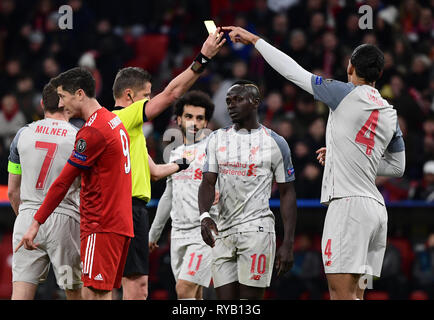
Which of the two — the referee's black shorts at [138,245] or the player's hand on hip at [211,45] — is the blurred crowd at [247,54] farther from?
the player's hand on hip at [211,45]

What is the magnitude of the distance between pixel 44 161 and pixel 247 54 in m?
7.73

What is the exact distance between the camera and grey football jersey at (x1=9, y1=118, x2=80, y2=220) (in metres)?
6.32

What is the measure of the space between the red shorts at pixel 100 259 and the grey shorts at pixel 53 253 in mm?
617

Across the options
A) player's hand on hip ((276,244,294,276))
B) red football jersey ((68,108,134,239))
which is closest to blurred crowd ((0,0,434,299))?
player's hand on hip ((276,244,294,276))

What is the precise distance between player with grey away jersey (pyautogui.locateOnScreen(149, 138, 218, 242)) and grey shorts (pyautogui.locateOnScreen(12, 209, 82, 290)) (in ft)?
5.21

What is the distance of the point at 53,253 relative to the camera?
247 inches

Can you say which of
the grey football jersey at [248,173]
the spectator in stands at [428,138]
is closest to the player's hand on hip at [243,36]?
the grey football jersey at [248,173]

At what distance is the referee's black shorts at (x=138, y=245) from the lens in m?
6.70

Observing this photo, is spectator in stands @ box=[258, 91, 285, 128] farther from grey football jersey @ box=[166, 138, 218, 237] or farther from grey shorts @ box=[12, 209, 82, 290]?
grey shorts @ box=[12, 209, 82, 290]

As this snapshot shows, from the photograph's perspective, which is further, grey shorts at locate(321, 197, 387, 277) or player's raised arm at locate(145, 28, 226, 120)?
player's raised arm at locate(145, 28, 226, 120)

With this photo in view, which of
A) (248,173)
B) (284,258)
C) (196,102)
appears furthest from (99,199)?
(196,102)

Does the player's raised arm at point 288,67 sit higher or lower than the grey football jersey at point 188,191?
higher

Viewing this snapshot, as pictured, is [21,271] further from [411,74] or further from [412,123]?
[411,74]
